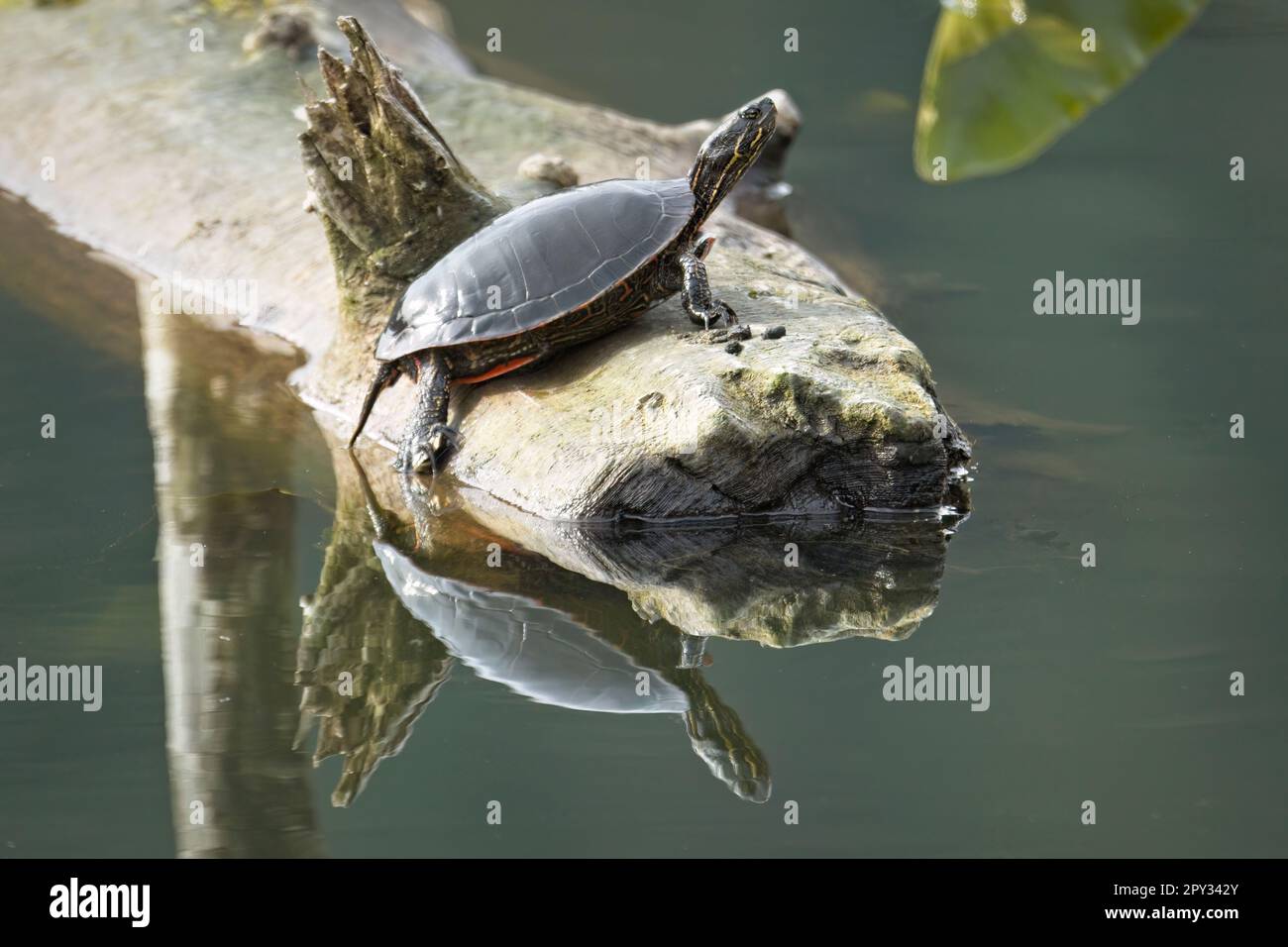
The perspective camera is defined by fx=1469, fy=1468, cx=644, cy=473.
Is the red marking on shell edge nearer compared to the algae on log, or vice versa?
the algae on log

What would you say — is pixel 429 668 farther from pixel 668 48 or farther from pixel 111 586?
pixel 668 48

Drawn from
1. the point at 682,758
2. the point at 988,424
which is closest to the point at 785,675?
the point at 682,758

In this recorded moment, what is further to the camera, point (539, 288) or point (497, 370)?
point (497, 370)

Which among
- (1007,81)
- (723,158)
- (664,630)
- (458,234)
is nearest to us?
(1007,81)

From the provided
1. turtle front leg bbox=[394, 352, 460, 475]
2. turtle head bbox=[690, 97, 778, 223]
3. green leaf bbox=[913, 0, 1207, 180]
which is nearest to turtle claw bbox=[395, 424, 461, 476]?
turtle front leg bbox=[394, 352, 460, 475]

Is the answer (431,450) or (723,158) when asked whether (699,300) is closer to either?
(723,158)

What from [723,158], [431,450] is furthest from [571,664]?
[723,158]

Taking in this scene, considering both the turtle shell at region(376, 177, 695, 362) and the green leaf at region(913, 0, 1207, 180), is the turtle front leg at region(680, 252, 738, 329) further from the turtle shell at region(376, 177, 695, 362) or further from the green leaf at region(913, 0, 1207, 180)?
the green leaf at region(913, 0, 1207, 180)
